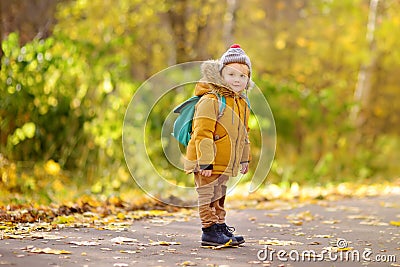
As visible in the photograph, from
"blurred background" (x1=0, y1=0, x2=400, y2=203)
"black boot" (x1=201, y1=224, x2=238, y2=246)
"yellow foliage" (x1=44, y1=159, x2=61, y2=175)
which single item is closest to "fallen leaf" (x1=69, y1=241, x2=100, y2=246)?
"black boot" (x1=201, y1=224, x2=238, y2=246)

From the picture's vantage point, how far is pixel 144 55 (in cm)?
2173

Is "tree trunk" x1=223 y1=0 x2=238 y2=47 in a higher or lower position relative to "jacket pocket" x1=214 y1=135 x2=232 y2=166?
higher

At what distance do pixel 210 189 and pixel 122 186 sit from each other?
547cm

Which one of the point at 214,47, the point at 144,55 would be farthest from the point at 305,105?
the point at 144,55

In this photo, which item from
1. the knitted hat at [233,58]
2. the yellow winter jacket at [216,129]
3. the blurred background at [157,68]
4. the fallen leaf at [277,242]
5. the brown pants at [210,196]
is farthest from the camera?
the blurred background at [157,68]

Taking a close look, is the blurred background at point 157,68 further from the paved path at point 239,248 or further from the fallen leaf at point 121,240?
the fallen leaf at point 121,240

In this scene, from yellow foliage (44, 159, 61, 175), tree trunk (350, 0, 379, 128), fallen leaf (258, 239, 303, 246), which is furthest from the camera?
tree trunk (350, 0, 379, 128)

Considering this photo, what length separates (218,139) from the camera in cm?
501

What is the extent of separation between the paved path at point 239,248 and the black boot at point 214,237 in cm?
8

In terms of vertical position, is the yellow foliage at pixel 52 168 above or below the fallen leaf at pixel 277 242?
above

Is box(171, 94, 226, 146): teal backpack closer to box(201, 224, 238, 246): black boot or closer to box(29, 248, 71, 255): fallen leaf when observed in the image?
box(201, 224, 238, 246): black boot

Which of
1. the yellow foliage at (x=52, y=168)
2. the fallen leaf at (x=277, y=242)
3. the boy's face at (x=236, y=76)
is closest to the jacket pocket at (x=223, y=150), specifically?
the boy's face at (x=236, y=76)

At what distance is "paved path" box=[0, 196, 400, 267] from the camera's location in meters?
4.39

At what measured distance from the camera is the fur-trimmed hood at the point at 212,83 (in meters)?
5.09
